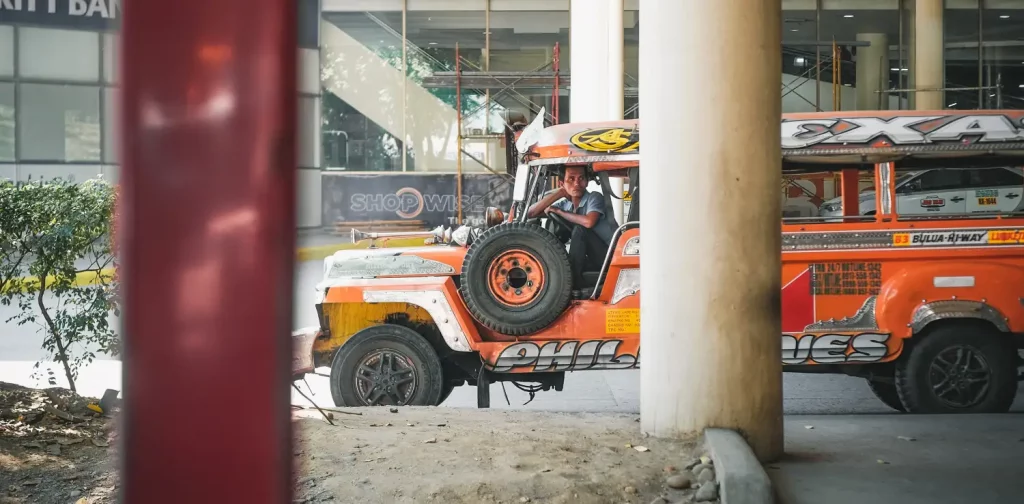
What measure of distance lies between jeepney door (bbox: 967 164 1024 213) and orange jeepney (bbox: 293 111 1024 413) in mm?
3496

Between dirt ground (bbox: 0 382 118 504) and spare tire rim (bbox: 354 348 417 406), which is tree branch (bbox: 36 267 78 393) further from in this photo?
spare tire rim (bbox: 354 348 417 406)

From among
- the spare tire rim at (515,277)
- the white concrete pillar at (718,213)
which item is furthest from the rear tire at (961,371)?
the spare tire rim at (515,277)

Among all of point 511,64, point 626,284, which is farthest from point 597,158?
point 511,64

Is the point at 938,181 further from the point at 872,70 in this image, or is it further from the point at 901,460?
the point at 872,70

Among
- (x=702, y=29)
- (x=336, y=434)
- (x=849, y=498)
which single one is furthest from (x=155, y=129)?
(x=336, y=434)

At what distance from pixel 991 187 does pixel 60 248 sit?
452 inches

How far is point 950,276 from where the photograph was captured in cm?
766

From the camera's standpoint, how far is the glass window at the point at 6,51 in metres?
19.5

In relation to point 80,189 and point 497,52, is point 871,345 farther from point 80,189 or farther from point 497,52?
point 497,52

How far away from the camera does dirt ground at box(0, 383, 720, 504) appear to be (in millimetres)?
4906

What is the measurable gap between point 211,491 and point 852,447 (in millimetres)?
5816

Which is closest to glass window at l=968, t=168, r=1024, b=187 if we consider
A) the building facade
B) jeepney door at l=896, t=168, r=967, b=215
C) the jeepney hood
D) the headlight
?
jeepney door at l=896, t=168, r=967, b=215

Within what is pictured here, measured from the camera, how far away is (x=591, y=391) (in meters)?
9.76

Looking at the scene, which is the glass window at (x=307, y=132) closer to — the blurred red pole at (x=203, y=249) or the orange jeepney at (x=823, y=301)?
the blurred red pole at (x=203, y=249)
